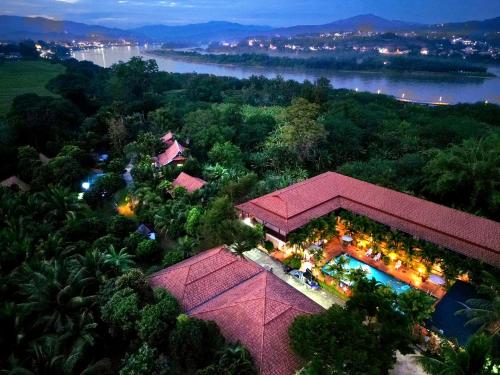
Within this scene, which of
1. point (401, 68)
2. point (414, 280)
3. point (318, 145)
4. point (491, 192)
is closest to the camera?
point (414, 280)

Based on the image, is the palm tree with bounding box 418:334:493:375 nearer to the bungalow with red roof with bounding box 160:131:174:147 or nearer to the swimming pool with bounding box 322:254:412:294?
the swimming pool with bounding box 322:254:412:294

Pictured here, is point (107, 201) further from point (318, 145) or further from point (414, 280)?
point (414, 280)

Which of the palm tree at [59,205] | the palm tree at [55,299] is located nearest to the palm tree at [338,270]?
the palm tree at [55,299]

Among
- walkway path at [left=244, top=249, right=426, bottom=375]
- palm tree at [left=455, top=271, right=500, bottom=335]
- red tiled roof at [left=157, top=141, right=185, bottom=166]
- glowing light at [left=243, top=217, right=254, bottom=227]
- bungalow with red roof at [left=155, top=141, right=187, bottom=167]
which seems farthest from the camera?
red tiled roof at [left=157, top=141, right=185, bottom=166]

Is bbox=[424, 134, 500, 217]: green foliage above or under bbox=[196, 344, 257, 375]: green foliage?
above

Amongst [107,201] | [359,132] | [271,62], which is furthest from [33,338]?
[271,62]

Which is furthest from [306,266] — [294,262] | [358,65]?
[358,65]

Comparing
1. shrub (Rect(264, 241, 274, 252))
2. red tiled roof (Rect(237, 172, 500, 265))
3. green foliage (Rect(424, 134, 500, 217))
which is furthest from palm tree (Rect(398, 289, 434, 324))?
green foliage (Rect(424, 134, 500, 217))
